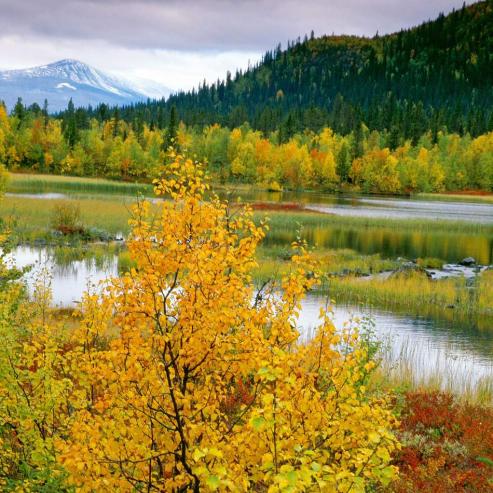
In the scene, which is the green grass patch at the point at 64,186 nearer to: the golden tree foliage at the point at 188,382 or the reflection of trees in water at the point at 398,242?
the reflection of trees in water at the point at 398,242

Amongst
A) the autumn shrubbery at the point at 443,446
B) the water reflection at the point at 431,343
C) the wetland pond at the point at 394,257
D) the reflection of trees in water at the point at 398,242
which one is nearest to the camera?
the autumn shrubbery at the point at 443,446

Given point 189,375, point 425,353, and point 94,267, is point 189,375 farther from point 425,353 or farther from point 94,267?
point 94,267

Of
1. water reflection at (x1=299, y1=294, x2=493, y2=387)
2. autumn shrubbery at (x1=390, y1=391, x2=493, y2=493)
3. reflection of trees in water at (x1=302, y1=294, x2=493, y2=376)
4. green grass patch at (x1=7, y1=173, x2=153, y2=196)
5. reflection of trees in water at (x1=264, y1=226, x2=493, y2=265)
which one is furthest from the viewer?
green grass patch at (x1=7, y1=173, x2=153, y2=196)

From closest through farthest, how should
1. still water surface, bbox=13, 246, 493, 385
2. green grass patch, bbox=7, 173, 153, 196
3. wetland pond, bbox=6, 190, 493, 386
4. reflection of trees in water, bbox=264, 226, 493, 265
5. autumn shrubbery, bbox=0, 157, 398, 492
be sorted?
autumn shrubbery, bbox=0, 157, 398, 492, still water surface, bbox=13, 246, 493, 385, wetland pond, bbox=6, 190, 493, 386, reflection of trees in water, bbox=264, 226, 493, 265, green grass patch, bbox=7, 173, 153, 196

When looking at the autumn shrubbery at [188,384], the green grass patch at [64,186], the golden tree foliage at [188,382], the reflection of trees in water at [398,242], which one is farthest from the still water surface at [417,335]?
the green grass patch at [64,186]

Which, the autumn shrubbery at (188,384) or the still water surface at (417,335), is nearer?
the autumn shrubbery at (188,384)

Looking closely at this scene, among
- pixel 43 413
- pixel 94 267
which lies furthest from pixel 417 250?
pixel 43 413

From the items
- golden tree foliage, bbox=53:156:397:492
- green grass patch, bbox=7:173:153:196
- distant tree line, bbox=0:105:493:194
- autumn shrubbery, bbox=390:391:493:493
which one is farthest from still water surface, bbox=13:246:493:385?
distant tree line, bbox=0:105:493:194

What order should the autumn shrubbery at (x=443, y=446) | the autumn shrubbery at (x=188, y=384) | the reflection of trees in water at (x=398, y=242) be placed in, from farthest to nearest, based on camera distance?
the reflection of trees in water at (x=398, y=242), the autumn shrubbery at (x=443, y=446), the autumn shrubbery at (x=188, y=384)

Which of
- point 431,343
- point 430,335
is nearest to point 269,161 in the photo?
point 430,335

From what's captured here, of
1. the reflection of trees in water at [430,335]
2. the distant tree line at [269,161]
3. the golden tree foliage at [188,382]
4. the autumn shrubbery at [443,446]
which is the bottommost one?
the reflection of trees in water at [430,335]

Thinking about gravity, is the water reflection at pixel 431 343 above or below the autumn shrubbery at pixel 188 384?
below

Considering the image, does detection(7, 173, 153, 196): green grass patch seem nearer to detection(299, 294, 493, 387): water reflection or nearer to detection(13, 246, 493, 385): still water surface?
detection(13, 246, 493, 385): still water surface

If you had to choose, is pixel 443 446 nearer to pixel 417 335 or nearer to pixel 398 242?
pixel 417 335
